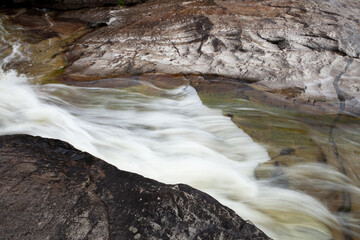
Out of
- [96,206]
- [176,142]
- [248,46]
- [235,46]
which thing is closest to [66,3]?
[235,46]

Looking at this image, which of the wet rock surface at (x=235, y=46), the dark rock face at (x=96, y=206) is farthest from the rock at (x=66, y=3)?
the dark rock face at (x=96, y=206)

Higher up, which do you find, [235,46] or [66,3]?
[66,3]

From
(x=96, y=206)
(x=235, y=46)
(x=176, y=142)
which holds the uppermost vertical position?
(x=96, y=206)

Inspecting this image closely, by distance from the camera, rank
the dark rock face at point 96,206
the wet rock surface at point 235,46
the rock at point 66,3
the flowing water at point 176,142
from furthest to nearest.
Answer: the rock at point 66,3
the wet rock surface at point 235,46
the flowing water at point 176,142
the dark rock face at point 96,206

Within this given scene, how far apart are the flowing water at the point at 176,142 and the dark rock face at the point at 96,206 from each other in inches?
29.9

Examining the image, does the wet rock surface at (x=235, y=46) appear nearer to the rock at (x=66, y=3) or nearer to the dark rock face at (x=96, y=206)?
the rock at (x=66, y=3)

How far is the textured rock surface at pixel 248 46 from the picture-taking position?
210 inches

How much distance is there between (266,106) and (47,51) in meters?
4.73

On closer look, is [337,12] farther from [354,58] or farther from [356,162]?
[356,162]

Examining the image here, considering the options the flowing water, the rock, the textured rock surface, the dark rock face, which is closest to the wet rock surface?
the textured rock surface

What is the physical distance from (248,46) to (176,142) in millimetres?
2611

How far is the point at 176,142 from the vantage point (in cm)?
438

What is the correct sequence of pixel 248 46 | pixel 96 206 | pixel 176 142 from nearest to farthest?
1. pixel 96 206
2. pixel 176 142
3. pixel 248 46

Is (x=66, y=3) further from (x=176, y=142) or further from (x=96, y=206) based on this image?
(x=96, y=206)
